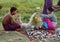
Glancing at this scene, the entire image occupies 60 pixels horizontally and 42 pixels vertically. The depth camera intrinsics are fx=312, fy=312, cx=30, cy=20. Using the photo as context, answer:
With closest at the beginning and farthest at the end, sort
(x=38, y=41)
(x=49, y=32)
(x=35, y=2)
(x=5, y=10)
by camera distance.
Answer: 1. (x=38, y=41)
2. (x=49, y=32)
3. (x=5, y=10)
4. (x=35, y=2)

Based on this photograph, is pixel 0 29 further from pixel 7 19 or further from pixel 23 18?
pixel 23 18

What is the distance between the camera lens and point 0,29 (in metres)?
10.2

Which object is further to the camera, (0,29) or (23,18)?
(23,18)

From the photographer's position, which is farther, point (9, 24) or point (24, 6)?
point (24, 6)

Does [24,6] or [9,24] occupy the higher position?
[24,6]

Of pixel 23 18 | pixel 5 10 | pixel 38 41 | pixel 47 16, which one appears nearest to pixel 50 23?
pixel 47 16

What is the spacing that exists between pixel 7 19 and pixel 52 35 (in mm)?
1570

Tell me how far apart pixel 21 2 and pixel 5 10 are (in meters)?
2.10

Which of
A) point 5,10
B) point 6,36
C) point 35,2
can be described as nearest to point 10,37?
point 6,36

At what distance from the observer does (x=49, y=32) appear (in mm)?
9695

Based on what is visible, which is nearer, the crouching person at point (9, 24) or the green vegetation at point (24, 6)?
the crouching person at point (9, 24)

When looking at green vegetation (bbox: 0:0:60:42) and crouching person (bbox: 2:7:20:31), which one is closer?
crouching person (bbox: 2:7:20:31)

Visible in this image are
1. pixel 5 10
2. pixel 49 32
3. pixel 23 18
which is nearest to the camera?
pixel 49 32

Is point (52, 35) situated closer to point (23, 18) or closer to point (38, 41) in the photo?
point (38, 41)
